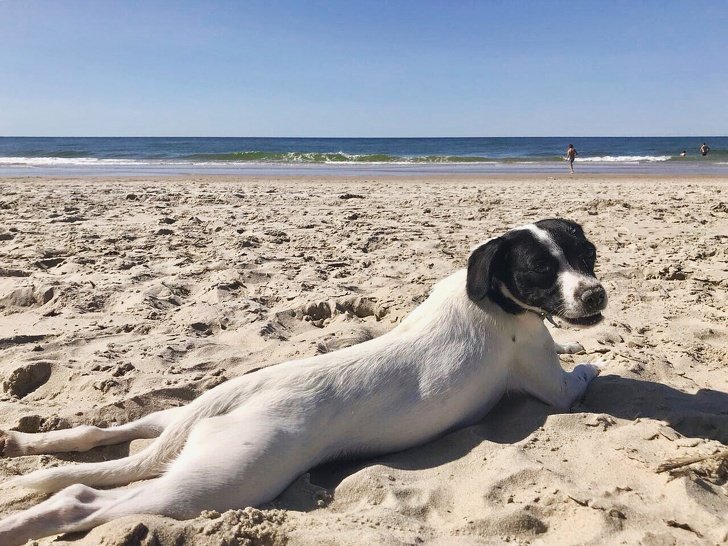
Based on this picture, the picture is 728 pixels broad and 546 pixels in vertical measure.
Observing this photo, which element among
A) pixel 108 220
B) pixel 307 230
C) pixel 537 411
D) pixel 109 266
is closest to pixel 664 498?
pixel 537 411

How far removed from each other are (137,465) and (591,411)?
96.3 inches

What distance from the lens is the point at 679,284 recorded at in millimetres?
5801

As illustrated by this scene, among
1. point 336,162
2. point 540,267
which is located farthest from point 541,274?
point 336,162

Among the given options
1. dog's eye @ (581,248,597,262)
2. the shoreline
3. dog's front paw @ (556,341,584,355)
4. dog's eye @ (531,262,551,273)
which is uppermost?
dog's eye @ (581,248,597,262)

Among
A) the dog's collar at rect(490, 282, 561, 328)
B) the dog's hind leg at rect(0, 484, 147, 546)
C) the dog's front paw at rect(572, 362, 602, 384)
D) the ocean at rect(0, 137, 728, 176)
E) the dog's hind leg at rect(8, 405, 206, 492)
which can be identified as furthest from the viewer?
the ocean at rect(0, 137, 728, 176)

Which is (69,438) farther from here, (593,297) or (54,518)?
(593,297)

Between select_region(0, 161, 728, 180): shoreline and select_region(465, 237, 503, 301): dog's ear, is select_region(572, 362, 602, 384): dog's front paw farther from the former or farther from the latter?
select_region(0, 161, 728, 180): shoreline

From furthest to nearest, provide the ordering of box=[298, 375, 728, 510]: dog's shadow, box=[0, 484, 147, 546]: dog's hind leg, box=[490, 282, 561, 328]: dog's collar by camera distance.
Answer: box=[490, 282, 561, 328]: dog's collar, box=[298, 375, 728, 510]: dog's shadow, box=[0, 484, 147, 546]: dog's hind leg

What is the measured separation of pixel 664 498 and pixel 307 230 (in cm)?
689

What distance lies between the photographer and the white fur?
102 inches

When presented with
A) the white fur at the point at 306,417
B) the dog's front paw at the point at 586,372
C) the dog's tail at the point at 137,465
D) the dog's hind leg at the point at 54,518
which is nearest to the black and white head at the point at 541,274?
the white fur at the point at 306,417

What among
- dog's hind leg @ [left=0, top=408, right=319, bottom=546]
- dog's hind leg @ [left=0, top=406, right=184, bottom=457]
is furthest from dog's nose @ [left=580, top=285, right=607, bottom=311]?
dog's hind leg @ [left=0, top=406, right=184, bottom=457]

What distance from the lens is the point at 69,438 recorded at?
328 centimetres

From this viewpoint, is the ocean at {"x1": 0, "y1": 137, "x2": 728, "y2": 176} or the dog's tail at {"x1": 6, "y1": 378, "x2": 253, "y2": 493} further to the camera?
the ocean at {"x1": 0, "y1": 137, "x2": 728, "y2": 176}
